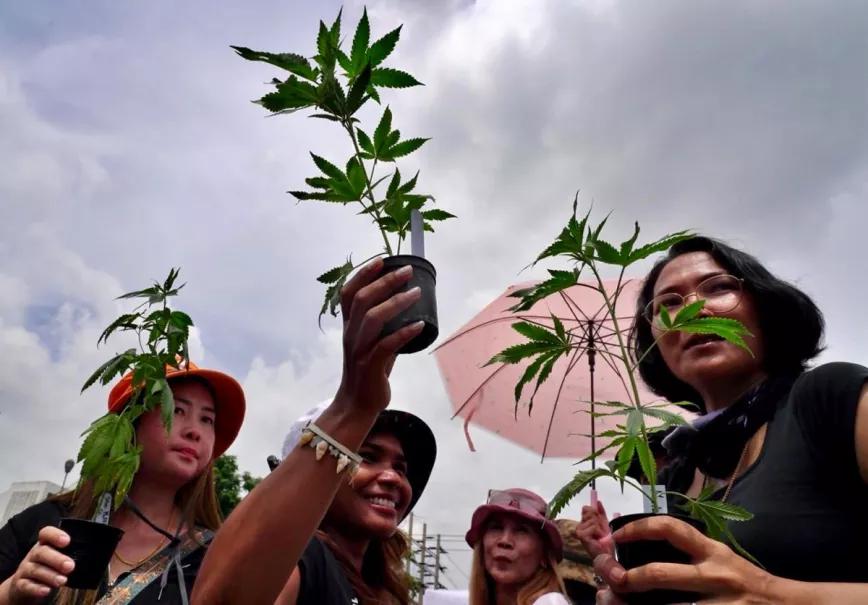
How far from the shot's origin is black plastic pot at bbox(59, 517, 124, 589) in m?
1.86

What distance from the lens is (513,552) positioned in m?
3.31

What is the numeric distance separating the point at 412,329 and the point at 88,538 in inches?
58.5

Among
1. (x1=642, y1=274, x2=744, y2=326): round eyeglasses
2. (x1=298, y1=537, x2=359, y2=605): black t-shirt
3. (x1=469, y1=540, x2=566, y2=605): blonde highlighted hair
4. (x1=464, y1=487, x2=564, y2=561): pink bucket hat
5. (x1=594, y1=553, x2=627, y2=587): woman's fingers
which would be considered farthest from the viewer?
(x1=464, y1=487, x2=564, y2=561): pink bucket hat

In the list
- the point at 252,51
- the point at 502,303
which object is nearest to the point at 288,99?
the point at 252,51

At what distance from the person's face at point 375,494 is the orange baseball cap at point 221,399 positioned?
3.22ft

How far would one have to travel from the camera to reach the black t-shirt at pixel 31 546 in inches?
87.9

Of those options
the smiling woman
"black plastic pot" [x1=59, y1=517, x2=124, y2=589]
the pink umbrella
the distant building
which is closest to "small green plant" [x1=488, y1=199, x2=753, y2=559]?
the smiling woman

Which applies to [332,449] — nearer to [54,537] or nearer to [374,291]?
[374,291]

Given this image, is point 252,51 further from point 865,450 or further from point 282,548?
point 865,450

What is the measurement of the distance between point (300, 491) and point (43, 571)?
1159 mm

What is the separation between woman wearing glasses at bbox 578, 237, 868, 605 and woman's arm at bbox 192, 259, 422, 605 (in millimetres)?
587

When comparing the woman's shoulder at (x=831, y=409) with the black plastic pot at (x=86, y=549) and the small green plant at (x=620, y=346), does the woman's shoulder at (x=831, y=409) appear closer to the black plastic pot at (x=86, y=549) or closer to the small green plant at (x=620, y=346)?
the small green plant at (x=620, y=346)

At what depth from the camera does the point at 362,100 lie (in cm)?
141

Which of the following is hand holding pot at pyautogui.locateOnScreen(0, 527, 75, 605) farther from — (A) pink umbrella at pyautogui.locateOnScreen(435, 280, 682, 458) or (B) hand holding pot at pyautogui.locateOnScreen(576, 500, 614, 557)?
(A) pink umbrella at pyautogui.locateOnScreen(435, 280, 682, 458)
